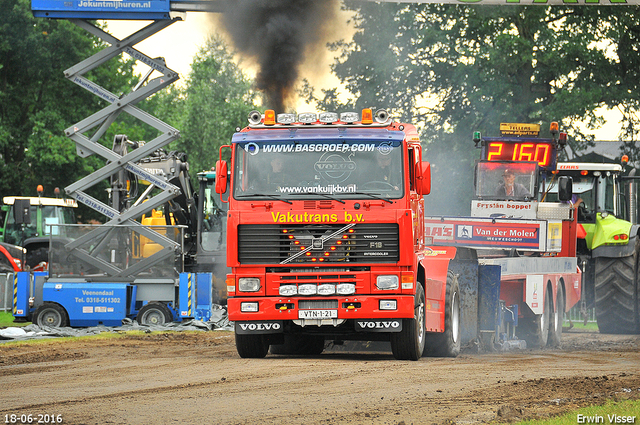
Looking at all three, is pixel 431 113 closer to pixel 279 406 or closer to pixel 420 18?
pixel 420 18

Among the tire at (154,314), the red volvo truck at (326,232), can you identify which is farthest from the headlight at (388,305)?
the tire at (154,314)

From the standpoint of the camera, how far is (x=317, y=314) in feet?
40.1

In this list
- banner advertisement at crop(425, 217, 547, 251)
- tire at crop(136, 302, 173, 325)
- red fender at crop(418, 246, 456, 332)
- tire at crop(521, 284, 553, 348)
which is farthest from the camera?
tire at crop(136, 302, 173, 325)

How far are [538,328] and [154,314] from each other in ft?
23.3

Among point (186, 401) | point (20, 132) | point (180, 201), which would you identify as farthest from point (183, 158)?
point (20, 132)

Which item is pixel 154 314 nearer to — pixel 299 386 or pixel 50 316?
pixel 50 316

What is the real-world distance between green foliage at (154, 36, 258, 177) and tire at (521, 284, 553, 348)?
3136cm

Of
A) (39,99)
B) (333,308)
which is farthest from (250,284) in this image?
(39,99)

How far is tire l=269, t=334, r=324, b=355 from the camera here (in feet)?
47.5

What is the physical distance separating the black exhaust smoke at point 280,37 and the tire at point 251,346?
6.17 metres

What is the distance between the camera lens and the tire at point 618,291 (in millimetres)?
19109

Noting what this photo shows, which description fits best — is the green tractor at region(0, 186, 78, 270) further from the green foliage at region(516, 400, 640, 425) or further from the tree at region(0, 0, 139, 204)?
the green foliage at region(516, 400, 640, 425)

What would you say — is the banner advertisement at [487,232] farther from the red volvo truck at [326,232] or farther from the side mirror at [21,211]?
the side mirror at [21,211]

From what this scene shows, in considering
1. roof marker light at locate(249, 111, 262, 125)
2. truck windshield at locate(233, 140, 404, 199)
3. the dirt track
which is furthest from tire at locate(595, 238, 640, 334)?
roof marker light at locate(249, 111, 262, 125)
